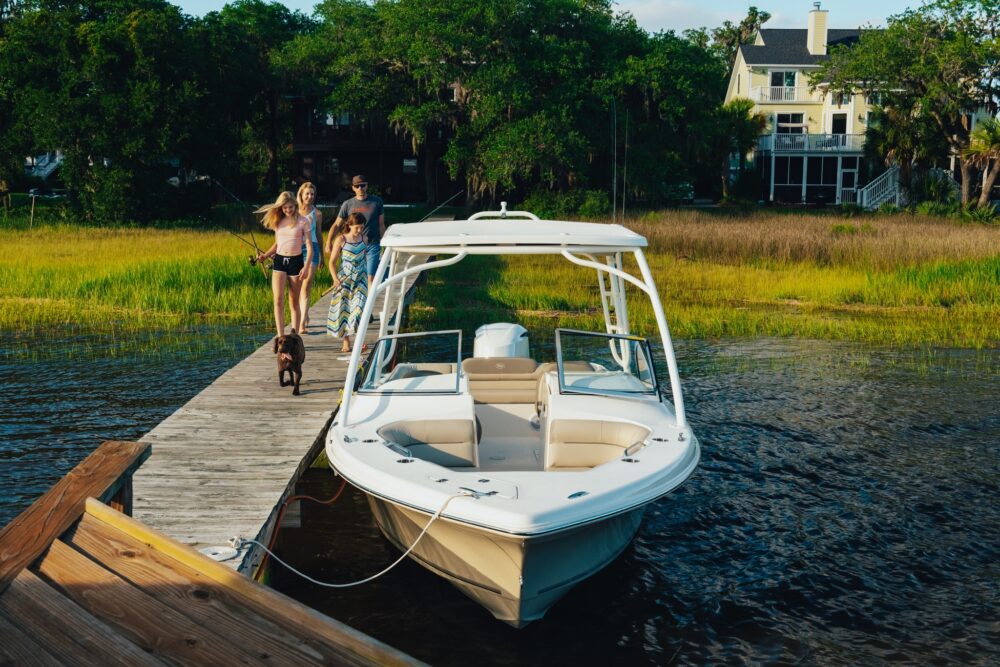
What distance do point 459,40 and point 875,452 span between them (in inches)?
1257

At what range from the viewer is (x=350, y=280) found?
1200cm

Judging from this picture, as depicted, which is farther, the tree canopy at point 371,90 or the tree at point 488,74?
the tree at point 488,74

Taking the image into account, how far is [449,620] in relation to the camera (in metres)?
6.88

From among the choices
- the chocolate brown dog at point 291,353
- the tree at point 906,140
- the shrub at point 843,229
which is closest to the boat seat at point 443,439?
the chocolate brown dog at point 291,353

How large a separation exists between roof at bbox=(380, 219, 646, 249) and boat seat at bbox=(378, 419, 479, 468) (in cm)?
136

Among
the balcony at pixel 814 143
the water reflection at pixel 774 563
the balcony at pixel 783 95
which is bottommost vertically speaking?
the water reflection at pixel 774 563

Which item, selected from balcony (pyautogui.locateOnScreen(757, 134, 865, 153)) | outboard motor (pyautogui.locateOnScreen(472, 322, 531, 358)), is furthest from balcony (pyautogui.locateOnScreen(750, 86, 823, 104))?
outboard motor (pyautogui.locateOnScreen(472, 322, 531, 358))

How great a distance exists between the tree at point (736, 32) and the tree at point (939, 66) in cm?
4203

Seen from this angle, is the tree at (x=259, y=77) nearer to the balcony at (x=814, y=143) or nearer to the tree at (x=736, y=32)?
the balcony at (x=814, y=143)

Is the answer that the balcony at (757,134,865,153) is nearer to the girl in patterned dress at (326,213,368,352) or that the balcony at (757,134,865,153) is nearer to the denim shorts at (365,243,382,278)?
the denim shorts at (365,243,382,278)

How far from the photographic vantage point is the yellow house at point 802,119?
5422 centimetres

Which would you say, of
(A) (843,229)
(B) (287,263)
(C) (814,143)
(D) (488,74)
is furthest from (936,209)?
(B) (287,263)

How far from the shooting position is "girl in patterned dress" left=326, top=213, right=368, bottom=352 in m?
11.9

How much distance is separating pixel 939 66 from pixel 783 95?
15870mm
